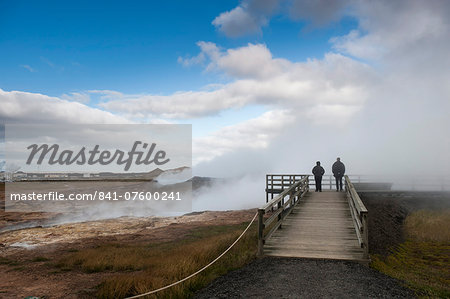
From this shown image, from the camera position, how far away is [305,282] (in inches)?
305

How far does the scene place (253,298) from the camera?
6961 millimetres

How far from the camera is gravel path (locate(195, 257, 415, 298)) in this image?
281 inches

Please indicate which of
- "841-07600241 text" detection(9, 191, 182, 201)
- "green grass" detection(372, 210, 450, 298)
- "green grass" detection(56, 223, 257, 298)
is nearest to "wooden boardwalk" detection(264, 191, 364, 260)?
"green grass" detection(372, 210, 450, 298)

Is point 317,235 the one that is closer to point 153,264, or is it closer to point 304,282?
point 304,282

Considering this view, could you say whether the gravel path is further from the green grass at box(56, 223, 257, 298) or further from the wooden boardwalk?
the wooden boardwalk

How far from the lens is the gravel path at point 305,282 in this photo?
7.13 metres

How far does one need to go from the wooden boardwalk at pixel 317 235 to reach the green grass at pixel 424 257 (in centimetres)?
95

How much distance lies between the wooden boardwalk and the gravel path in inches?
23.6

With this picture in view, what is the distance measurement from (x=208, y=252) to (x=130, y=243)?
23.8 feet

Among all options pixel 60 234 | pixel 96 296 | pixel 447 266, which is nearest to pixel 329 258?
pixel 447 266

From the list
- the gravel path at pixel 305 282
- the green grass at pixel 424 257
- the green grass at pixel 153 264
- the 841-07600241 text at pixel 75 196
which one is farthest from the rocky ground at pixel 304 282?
the 841-07600241 text at pixel 75 196

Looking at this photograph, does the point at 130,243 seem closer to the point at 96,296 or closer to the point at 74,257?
the point at 74,257

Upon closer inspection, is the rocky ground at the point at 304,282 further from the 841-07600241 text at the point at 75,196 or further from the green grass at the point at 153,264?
the 841-07600241 text at the point at 75,196

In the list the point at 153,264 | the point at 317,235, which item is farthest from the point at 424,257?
the point at 153,264
